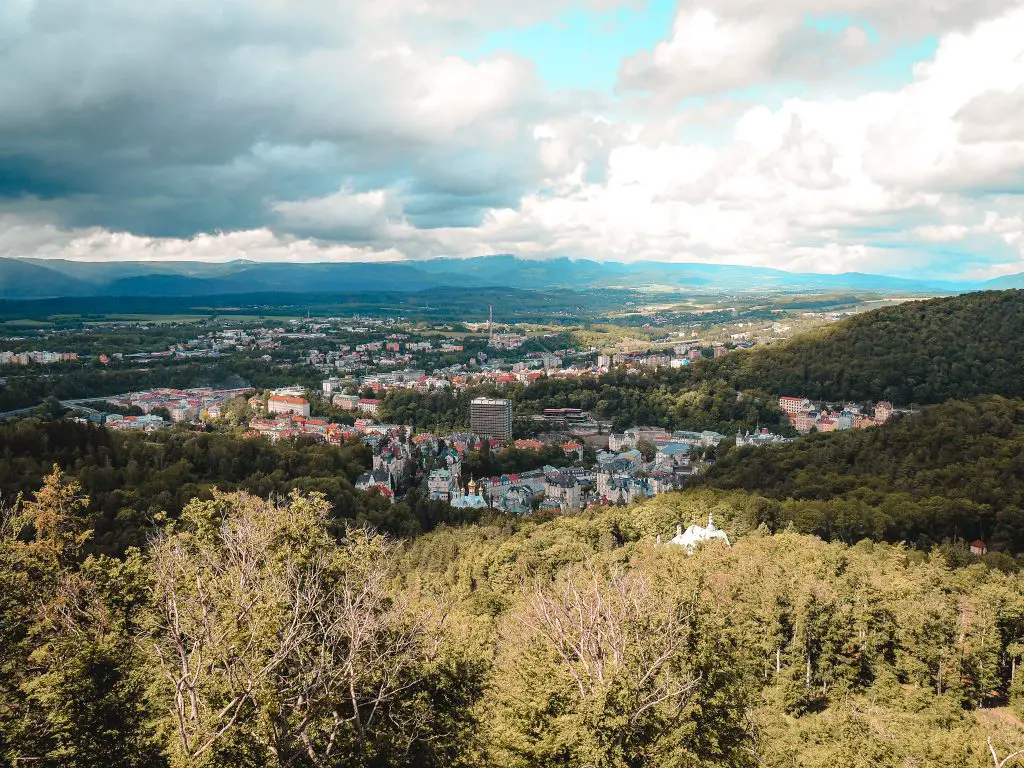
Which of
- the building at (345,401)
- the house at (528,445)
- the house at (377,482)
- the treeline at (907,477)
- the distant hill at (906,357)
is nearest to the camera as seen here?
the treeline at (907,477)

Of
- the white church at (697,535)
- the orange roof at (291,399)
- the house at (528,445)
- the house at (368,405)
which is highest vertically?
the orange roof at (291,399)

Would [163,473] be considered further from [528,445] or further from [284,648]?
[528,445]

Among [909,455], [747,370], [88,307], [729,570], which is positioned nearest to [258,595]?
[729,570]

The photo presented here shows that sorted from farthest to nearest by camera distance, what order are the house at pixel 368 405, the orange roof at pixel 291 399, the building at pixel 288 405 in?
the house at pixel 368 405
the orange roof at pixel 291 399
the building at pixel 288 405

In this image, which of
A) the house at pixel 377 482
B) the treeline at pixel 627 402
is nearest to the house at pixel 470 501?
the house at pixel 377 482

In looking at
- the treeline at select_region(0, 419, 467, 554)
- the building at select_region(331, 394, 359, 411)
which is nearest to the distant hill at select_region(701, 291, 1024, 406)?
the building at select_region(331, 394, 359, 411)

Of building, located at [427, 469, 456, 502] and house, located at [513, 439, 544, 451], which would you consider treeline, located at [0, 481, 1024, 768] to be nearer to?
building, located at [427, 469, 456, 502]

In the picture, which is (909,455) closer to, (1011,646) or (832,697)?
(1011,646)

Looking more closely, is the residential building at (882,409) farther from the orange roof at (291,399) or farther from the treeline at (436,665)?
the orange roof at (291,399)
